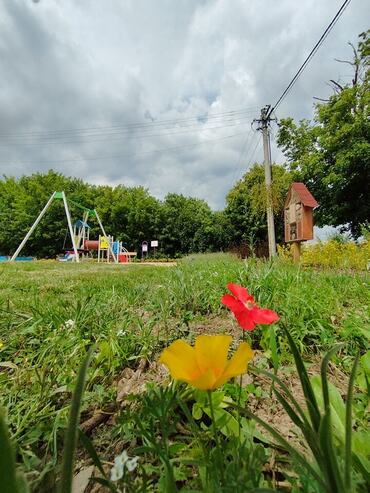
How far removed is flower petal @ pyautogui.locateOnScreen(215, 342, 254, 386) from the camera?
1.48 ft

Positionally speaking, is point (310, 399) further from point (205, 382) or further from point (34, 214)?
point (34, 214)

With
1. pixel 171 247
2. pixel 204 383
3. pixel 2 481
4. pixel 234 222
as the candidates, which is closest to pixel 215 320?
pixel 204 383

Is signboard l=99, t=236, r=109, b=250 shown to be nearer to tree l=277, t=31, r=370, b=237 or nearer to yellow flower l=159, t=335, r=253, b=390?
tree l=277, t=31, r=370, b=237

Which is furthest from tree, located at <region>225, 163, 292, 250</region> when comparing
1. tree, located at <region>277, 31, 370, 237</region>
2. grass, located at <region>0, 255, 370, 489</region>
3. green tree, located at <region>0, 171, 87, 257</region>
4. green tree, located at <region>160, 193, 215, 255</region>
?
grass, located at <region>0, 255, 370, 489</region>

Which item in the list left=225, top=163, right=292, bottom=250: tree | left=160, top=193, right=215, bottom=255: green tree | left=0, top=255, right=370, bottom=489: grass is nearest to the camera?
left=0, top=255, right=370, bottom=489: grass

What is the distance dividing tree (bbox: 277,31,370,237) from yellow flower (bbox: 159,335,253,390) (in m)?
16.3

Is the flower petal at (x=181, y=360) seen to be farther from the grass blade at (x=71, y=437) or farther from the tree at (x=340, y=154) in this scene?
the tree at (x=340, y=154)

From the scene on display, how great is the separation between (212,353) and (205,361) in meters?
0.02

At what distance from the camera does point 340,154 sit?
14.9 meters

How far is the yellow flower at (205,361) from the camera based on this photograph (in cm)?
45

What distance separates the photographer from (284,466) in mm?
738

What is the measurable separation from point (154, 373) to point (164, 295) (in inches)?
36.7

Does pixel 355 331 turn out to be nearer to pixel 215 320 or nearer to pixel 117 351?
pixel 215 320

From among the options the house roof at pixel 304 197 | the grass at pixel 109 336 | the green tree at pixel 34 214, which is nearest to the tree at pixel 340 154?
the house roof at pixel 304 197
